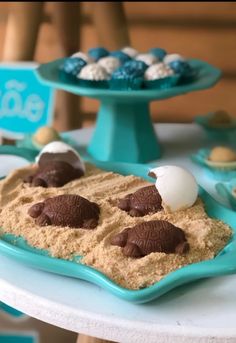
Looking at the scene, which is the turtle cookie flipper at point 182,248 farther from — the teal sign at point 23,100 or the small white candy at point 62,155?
the teal sign at point 23,100

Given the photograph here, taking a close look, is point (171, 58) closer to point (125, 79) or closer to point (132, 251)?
point (125, 79)

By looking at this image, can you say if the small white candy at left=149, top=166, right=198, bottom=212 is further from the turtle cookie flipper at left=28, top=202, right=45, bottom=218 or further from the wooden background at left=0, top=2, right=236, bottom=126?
the wooden background at left=0, top=2, right=236, bottom=126

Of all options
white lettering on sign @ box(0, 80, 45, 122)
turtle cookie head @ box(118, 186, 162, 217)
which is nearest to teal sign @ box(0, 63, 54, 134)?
white lettering on sign @ box(0, 80, 45, 122)

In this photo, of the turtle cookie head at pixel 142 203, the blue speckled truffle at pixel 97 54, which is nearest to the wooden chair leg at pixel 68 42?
the blue speckled truffle at pixel 97 54

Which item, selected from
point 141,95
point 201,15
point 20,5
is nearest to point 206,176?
point 141,95

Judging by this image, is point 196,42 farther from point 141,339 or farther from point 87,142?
point 141,339

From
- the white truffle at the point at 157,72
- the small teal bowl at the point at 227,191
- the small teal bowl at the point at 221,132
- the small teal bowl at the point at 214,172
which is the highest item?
the white truffle at the point at 157,72
